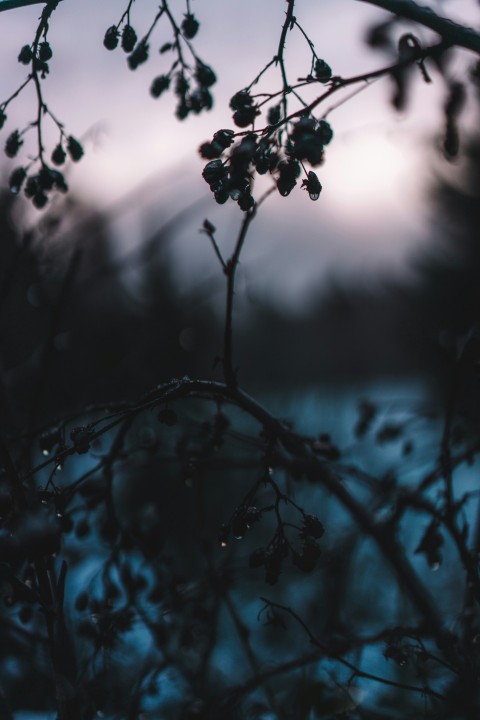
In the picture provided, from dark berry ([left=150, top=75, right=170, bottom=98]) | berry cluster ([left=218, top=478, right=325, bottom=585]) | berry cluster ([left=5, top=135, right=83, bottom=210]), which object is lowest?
berry cluster ([left=218, top=478, right=325, bottom=585])

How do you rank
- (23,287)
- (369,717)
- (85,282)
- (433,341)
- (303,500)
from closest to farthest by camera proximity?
(369,717)
(433,341)
(85,282)
(23,287)
(303,500)

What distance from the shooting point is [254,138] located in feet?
3.58

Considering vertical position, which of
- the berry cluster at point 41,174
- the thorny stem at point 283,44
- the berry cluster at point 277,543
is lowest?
the berry cluster at point 277,543

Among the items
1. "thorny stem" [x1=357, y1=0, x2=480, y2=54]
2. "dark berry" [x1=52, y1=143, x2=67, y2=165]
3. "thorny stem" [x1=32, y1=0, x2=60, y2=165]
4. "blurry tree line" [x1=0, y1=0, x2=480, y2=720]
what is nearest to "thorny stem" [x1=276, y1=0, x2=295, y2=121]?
"blurry tree line" [x1=0, y1=0, x2=480, y2=720]

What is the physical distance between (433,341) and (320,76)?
1.17 meters

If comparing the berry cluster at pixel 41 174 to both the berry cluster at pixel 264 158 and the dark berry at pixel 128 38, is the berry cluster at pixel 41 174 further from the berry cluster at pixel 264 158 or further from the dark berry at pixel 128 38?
the berry cluster at pixel 264 158

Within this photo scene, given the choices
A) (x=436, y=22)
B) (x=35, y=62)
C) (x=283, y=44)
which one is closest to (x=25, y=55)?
(x=35, y=62)

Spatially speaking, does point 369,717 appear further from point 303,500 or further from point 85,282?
point 303,500

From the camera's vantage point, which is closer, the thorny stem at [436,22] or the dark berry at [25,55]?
the thorny stem at [436,22]

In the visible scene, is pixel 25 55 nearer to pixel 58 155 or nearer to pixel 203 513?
pixel 58 155

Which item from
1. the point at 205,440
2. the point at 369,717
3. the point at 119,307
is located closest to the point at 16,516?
A: the point at 205,440

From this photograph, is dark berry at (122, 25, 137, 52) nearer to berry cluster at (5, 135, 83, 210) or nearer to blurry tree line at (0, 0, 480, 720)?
blurry tree line at (0, 0, 480, 720)

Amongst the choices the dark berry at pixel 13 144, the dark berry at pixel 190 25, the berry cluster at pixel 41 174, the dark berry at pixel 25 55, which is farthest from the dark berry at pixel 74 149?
the dark berry at pixel 190 25

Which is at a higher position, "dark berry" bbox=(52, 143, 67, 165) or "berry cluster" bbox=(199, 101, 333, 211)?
"dark berry" bbox=(52, 143, 67, 165)
